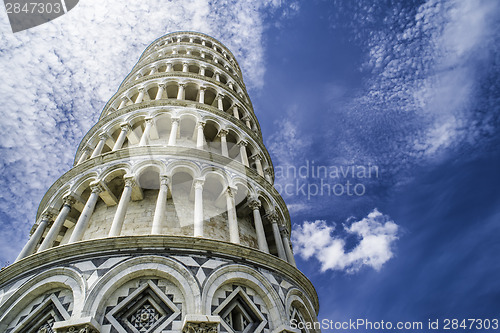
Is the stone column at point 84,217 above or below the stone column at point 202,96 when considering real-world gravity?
below

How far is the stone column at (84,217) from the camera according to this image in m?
8.95

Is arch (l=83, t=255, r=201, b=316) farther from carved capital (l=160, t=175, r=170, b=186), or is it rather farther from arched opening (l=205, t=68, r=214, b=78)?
arched opening (l=205, t=68, r=214, b=78)

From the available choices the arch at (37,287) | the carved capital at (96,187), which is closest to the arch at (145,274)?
the arch at (37,287)

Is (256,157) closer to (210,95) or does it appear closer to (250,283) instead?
(210,95)

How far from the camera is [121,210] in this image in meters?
9.40

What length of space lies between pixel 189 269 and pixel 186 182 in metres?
4.47

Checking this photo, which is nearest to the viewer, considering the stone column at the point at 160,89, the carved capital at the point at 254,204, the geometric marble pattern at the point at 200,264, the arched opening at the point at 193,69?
the geometric marble pattern at the point at 200,264

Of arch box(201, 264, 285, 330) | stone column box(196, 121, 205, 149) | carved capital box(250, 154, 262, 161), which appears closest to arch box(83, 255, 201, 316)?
arch box(201, 264, 285, 330)

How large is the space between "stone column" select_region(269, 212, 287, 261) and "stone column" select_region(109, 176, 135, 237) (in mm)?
4785

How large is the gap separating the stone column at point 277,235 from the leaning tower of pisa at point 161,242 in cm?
4

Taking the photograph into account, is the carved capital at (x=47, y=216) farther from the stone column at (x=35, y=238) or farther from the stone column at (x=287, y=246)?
the stone column at (x=287, y=246)

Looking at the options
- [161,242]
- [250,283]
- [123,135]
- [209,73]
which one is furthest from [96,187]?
[209,73]

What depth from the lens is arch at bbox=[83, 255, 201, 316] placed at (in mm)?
7105

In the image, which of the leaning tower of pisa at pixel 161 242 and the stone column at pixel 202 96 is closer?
the leaning tower of pisa at pixel 161 242
